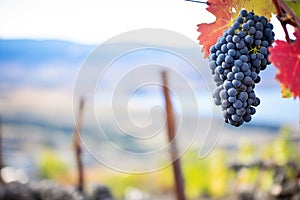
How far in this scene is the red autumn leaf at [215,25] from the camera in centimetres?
32

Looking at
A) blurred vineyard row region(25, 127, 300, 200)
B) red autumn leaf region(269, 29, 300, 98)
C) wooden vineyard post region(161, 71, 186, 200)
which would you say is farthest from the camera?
blurred vineyard row region(25, 127, 300, 200)

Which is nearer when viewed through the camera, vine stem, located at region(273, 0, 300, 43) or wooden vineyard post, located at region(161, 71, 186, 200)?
vine stem, located at region(273, 0, 300, 43)

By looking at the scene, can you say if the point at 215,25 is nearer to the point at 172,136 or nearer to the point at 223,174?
the point at 172,136

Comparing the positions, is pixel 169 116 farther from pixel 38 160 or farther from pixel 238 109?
pixel 38 160

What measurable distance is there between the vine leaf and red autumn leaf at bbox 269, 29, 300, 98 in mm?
49

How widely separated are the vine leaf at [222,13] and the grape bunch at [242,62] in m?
0.01

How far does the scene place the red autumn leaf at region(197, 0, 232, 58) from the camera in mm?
319

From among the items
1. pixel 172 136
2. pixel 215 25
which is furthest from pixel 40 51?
pixel 215 25

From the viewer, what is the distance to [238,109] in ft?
0.93

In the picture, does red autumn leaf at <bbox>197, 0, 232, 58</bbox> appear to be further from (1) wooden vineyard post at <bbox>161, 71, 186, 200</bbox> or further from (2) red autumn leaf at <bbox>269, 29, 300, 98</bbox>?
(1) wooden vineyard post at <bbox>161, 71, 186, 200</bbox>

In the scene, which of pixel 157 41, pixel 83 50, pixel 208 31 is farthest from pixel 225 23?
pixel 83 50

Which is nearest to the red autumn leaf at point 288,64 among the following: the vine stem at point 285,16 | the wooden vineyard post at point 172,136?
the vine stem at point 285,16

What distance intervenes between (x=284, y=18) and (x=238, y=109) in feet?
0.18

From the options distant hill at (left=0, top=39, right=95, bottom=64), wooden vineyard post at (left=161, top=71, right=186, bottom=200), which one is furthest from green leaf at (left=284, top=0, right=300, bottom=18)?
distant hill at (left=0, top=39, right=95, bottom=64)
